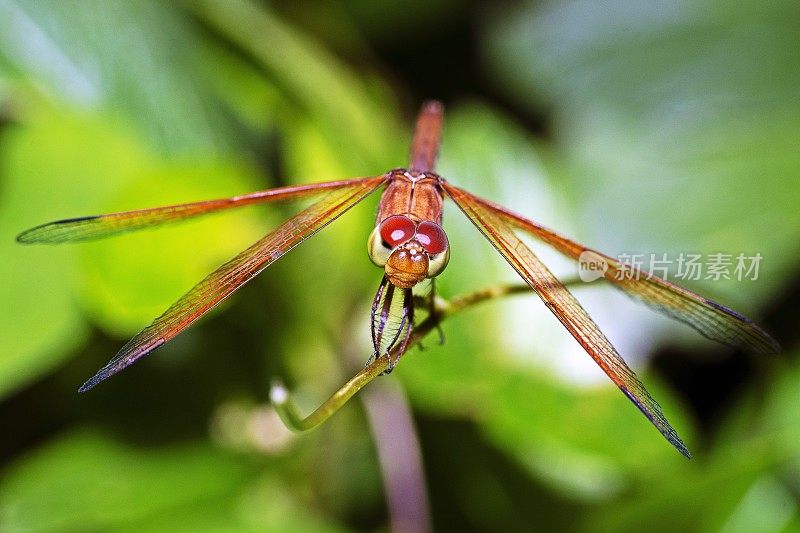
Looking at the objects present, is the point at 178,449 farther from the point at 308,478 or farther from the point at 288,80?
the point at 288,80

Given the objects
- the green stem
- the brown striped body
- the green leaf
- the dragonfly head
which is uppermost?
the green leaf

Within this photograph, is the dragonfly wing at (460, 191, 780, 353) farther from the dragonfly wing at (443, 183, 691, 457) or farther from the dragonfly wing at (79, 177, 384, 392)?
the dragonfly wing at (79, 177, 384, 392)

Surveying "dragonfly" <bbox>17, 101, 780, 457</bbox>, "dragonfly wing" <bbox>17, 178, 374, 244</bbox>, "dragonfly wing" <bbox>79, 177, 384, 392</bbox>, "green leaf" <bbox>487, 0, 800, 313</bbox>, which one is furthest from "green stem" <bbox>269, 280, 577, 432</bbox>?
"green leaf" <bbox>487, 0, 800, 313</bbox>

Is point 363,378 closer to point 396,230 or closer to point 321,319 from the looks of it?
point 396,230

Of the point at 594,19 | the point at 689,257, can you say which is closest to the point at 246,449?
the point at 689,257

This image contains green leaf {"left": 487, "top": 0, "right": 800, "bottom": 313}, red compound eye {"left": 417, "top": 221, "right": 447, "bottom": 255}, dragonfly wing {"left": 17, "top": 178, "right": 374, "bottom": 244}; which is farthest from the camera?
green leaf {"left": 487, "top": 0, "right": 800, "bottom": 313}

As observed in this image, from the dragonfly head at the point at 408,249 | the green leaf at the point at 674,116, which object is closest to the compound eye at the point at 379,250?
the dragonfly head at the point at 408,249

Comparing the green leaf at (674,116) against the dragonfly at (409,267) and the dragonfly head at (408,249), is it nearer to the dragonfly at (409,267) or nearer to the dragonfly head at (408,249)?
the dragonfly at (409,267)

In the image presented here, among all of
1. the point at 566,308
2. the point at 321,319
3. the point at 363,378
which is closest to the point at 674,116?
the point at 321,319
